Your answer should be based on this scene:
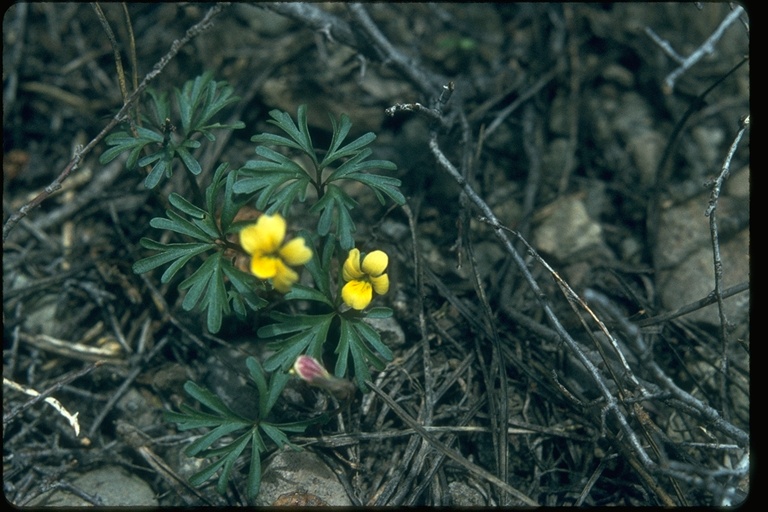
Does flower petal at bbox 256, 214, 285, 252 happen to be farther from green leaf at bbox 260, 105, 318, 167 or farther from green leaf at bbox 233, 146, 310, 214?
green leaf at bbox 260, 105, 318, 167

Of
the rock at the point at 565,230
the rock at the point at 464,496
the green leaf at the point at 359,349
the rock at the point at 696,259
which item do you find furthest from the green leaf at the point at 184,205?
the rock at the point at 696,259

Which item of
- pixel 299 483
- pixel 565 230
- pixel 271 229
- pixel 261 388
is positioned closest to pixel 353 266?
pixel 271 229

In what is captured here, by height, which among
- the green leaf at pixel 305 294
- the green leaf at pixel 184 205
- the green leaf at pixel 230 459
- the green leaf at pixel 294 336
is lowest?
the green leaf at pixel 230 459

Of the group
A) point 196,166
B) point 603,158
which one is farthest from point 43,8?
point 603,158

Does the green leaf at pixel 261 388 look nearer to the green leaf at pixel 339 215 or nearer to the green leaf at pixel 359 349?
the green leaf at pixel 359 349

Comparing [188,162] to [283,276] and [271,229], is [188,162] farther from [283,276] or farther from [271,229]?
[283,276]

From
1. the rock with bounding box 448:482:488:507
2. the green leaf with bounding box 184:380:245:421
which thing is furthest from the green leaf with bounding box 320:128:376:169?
the rock with bounding box 448:482:488:507

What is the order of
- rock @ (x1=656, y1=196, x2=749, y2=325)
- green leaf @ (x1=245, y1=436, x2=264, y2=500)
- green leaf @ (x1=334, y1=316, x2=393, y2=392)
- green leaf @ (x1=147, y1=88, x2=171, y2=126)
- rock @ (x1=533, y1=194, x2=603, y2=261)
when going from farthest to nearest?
rock @ (x1=533, y1=194, x2=603, y2=261)
rock @ (x1=656, y1=196, x2=749, y2=325)
green leaf @ (x1=147, y1=88, x2=171, y2=126)
green leaf @ (x1=334, y1=316, x2=393, y2=392)
green leaf @ (x1=245, y1=436, x2=264, y2=500)
